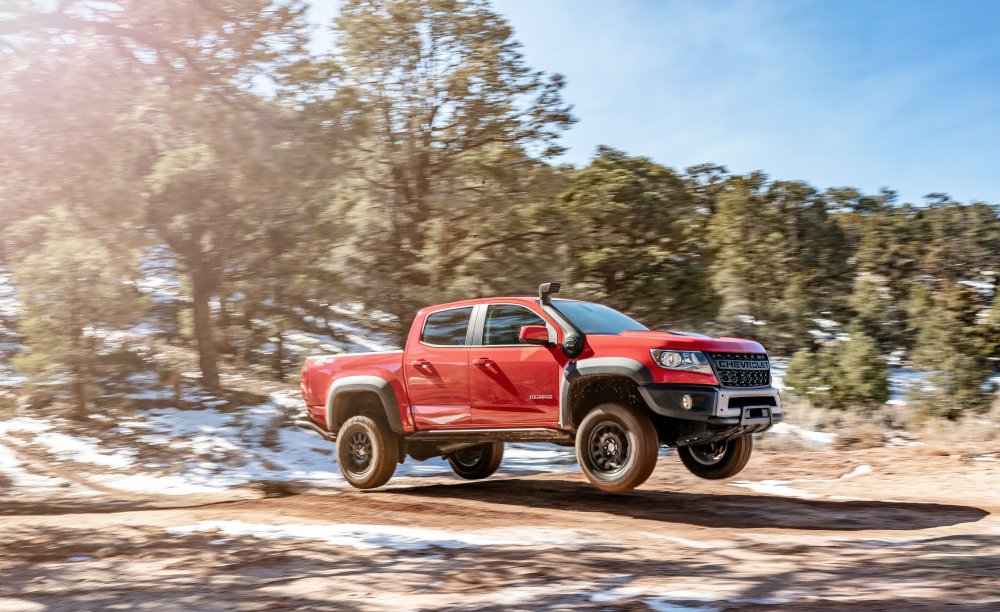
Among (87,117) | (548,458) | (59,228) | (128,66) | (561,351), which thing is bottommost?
(548,458)

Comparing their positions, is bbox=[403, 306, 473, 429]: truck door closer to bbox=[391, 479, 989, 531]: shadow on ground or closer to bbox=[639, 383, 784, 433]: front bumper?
bbox=[391, 479, 989, 531]: shadow on ground

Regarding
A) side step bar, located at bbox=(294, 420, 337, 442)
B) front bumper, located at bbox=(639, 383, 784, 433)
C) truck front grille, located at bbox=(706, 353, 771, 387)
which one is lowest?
side step bar, located at bbox=(294, 420, 337, 442)

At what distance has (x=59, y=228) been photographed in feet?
50.9

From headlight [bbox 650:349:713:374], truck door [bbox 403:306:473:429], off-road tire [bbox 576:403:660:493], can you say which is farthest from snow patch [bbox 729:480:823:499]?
truck door [bbox 403:306:473:429]

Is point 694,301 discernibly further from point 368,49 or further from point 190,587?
point 190,587

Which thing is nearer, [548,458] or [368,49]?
[548,458]

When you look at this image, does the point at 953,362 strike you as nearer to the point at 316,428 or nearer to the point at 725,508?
the point at 725,508

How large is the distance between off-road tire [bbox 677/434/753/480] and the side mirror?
1.98 metres

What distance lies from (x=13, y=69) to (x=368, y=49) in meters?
8.08

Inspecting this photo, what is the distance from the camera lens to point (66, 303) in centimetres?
1523

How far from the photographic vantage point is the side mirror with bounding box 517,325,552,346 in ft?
26.3

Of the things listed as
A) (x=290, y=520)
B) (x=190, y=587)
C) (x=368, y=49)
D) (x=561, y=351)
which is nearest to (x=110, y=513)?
(x=290, y=520)

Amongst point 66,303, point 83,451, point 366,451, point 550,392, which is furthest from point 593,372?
point 66,303

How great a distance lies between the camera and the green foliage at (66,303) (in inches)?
597
